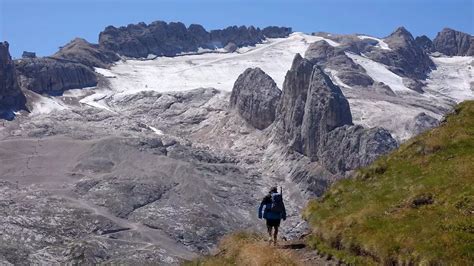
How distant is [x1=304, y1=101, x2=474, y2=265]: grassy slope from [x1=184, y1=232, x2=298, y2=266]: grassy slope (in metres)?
1.74

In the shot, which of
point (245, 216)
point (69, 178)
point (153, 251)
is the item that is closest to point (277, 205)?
point (153, 251)

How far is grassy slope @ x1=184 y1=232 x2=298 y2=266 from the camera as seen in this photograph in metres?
23.0

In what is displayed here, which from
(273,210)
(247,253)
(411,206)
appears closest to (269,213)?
(273,210)

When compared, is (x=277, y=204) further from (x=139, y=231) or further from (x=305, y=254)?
(x=139, y=231)

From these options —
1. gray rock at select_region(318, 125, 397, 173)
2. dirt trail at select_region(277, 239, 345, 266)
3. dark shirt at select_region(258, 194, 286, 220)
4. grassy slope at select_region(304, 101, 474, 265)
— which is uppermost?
grassy slope at select_region(304, 101, 474, 265)

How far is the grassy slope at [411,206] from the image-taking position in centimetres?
1972

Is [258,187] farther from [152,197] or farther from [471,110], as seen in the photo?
[471,110]

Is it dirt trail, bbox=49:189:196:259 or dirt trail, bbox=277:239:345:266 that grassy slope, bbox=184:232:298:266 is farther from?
dirt trail, bbox=49:189:196:259

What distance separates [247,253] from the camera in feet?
79.8

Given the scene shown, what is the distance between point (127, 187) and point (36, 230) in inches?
1413

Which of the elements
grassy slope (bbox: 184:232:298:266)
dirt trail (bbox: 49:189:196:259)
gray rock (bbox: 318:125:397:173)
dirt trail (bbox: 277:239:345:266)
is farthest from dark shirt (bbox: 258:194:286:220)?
gray rock (bbox: 318:125:397:173)

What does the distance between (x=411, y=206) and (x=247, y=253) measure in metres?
5.77

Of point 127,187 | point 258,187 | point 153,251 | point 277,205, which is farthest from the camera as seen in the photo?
point 258,187

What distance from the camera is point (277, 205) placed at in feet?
92.0
